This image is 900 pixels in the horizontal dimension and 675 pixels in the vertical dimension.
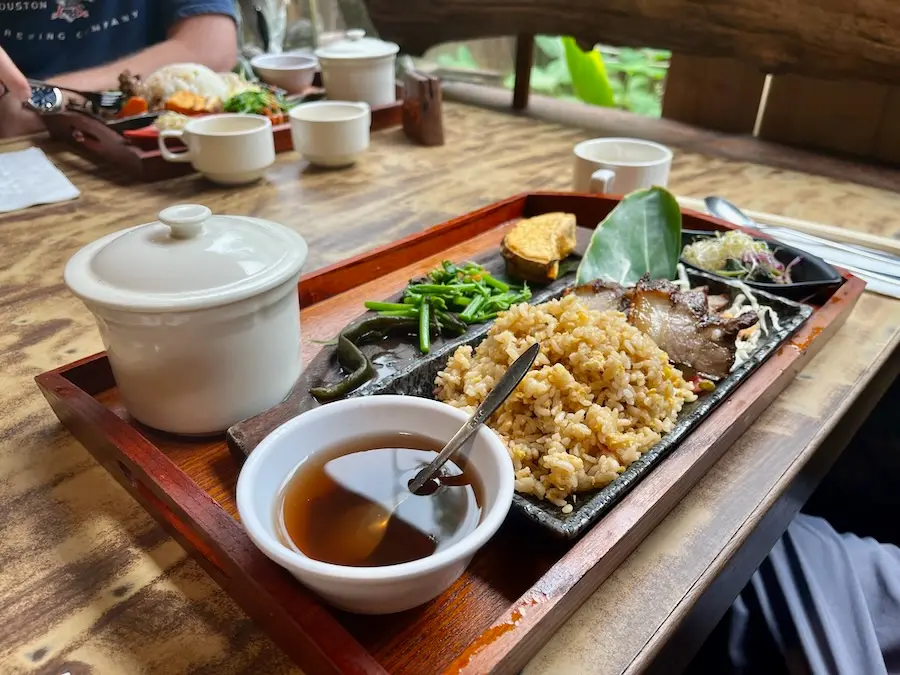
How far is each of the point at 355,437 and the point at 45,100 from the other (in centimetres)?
265

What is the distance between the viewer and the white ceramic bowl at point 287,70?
10.7 ft

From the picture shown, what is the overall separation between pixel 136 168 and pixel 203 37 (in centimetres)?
150

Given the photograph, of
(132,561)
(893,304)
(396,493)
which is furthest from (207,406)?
(893,304)

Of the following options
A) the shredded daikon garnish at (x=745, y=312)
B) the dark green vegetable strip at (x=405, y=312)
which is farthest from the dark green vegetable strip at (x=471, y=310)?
the shredded daikon garnish at (x=745, y=312)

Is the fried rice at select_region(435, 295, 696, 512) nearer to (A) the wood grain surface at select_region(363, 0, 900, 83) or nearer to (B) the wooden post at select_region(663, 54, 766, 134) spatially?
(A) the wood grain surface at select_region(363, 0, 900, 83)

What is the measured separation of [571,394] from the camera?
1.14 meters

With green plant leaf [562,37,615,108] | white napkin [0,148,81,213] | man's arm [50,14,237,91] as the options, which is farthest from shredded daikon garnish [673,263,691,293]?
green plant leaf [562,37,615,108]

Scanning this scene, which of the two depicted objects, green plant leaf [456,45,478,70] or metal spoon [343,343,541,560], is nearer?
metal spoon [343,343,541,560]

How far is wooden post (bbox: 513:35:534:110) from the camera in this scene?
3.67 meters

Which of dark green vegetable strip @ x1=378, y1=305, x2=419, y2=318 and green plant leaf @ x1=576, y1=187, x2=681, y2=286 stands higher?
green plant leaf @ x1=576, y1=187, x2=681, y2=286

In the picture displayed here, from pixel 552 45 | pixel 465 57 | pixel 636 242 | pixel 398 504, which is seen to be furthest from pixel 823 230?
pixel 465 57

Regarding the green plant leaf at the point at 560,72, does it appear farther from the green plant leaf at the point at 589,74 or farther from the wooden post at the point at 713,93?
the wooden post at the point at 713,93

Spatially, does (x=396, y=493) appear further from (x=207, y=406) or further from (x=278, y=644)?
(x=207, y=406)

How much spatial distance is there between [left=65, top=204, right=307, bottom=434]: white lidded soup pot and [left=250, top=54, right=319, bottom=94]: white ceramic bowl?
238cm
